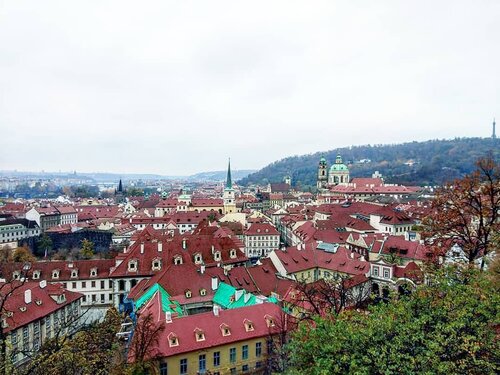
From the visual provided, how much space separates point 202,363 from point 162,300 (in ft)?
21.9

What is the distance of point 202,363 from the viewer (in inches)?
933

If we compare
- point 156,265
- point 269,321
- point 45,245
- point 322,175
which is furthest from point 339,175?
point 269,321

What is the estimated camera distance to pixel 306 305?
2969 centimetres

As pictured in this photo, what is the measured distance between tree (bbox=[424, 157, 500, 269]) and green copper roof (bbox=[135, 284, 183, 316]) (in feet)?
59.8

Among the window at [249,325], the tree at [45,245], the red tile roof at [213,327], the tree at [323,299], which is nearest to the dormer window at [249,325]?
the window at [249,325]

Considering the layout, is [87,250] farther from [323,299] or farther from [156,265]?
[323,299]

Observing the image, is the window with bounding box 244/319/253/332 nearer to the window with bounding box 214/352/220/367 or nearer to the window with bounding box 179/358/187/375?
the window with bounding box 214/352/220/367

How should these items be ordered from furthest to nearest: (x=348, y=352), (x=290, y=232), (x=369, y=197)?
(x=369, y=197) → (x=290, y=232) → (x=348, y=352)

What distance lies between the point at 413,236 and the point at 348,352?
157ft

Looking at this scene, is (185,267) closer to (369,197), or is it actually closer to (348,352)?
(348,352)

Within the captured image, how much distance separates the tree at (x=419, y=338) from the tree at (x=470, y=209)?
734 centimetres

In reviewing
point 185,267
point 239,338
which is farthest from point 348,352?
point 185,267

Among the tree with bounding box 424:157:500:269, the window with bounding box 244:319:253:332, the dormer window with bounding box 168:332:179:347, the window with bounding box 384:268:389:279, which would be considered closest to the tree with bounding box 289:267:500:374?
the tree with bounding box 424:157:500:269

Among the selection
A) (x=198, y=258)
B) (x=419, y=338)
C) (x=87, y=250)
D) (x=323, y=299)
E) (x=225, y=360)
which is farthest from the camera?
(x=87, y=250)
